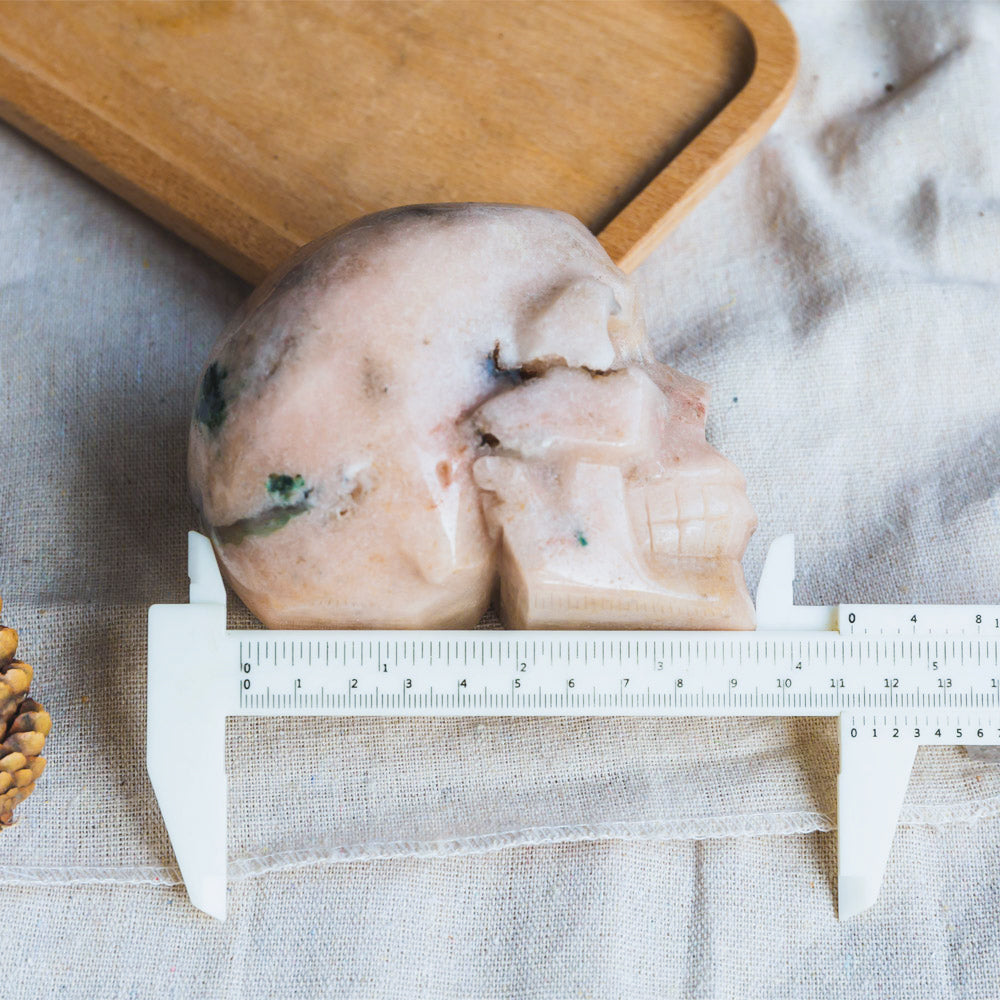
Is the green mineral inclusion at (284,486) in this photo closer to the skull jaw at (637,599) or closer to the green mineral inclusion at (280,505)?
the green mineral inclusion at (280,505)

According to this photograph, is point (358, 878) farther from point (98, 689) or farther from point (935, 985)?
point (935, 985)

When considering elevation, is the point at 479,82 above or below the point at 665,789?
above

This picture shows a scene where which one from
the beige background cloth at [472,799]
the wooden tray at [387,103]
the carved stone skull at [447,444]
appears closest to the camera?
the carved stone skull at [447,444]

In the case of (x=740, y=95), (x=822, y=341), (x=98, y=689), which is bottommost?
(x=98, y=689)

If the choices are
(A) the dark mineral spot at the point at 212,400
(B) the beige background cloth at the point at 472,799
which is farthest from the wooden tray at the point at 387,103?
(A) the dark mineral spot at the point at 212,400

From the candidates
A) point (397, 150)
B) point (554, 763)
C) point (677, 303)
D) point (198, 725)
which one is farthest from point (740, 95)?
point (198, 725)
